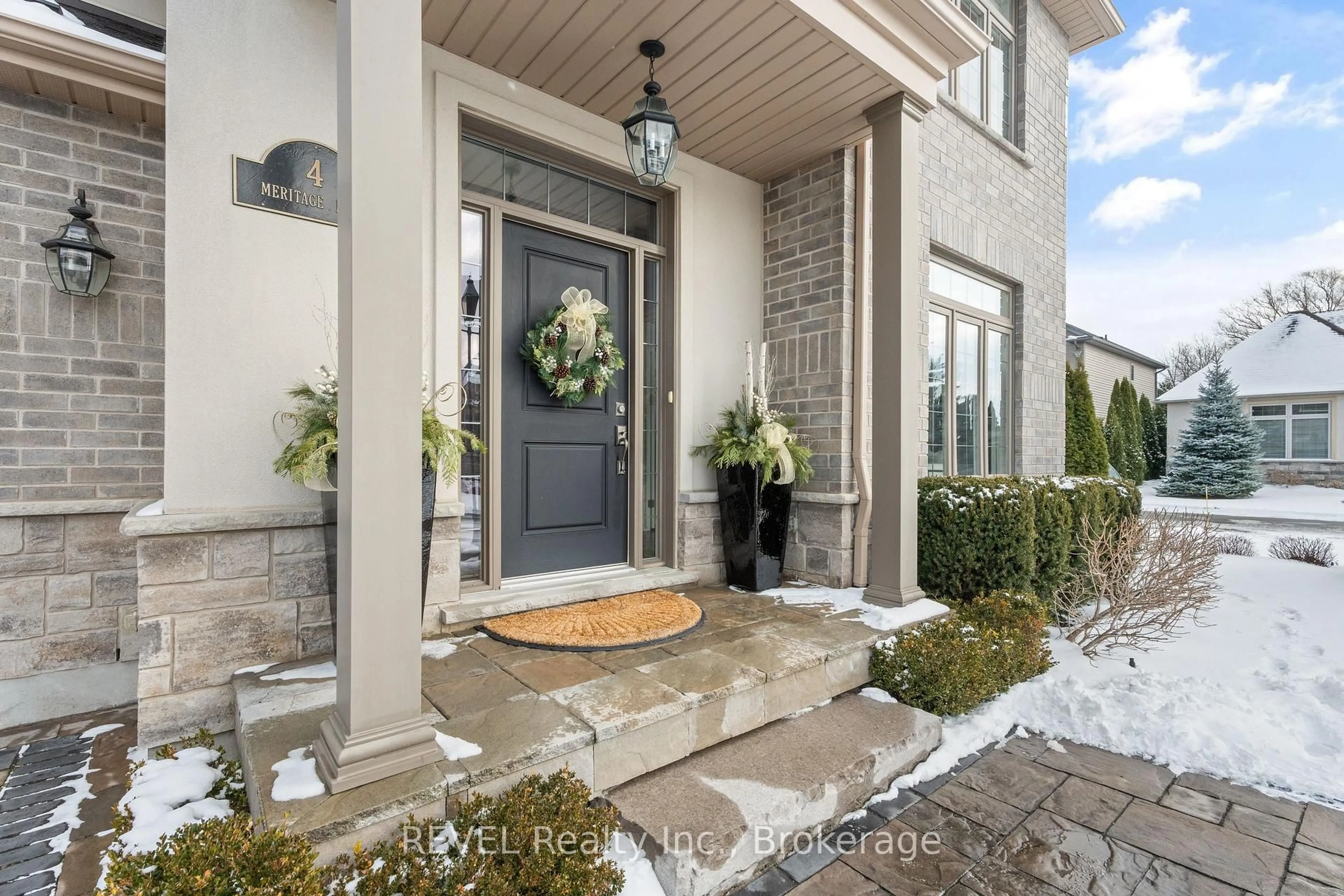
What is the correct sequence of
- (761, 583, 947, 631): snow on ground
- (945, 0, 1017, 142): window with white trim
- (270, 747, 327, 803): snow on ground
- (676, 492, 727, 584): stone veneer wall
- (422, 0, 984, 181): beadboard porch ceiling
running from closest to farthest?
(270, 747, 327, 803): snow on ground, (422, 0, 984, 181): beadboard porch ceiling, (761, 583, 947, 631): snow on ground, (676, 492, 727, 584): stone veneer wall, (945, 0, 1017, 142): window with white trim

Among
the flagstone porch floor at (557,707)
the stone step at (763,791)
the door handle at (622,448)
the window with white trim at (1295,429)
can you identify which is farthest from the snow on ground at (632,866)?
the window with white trim at (1295,429)

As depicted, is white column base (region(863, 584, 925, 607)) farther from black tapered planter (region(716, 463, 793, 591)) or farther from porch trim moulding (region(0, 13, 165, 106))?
porch trim moulding (region(0, 13, 165, 106))

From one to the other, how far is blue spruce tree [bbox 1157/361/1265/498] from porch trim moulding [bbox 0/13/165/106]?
16792 mm

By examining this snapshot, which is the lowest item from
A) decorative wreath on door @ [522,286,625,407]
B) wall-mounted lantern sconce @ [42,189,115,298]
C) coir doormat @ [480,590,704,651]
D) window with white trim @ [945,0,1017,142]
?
coir doormat @ [480,590,704,651]

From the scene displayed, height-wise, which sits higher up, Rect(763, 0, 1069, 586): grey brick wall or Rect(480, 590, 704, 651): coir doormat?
Rect(763, 0, 1069, 586): grey brick wall

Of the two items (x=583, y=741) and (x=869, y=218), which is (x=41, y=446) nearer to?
(x=583, y=741)

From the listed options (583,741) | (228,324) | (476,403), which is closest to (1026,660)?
(583,741)

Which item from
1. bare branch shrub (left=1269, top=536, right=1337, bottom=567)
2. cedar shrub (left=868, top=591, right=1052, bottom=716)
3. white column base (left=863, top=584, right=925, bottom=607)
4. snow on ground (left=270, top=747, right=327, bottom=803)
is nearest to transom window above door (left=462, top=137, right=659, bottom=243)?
white column base (left=863, top=584, right=925, bottom=607)

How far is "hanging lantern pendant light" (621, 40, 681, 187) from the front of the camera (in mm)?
2777

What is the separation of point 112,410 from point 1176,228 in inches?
1132

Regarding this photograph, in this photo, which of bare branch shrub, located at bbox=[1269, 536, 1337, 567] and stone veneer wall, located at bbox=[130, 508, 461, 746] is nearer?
stone veneer wall, located at bbox=[130, 508, 461, 746]

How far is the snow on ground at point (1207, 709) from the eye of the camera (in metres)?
2.23

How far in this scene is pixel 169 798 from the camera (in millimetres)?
1782

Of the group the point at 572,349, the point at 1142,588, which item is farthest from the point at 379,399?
the point at 1142,588
